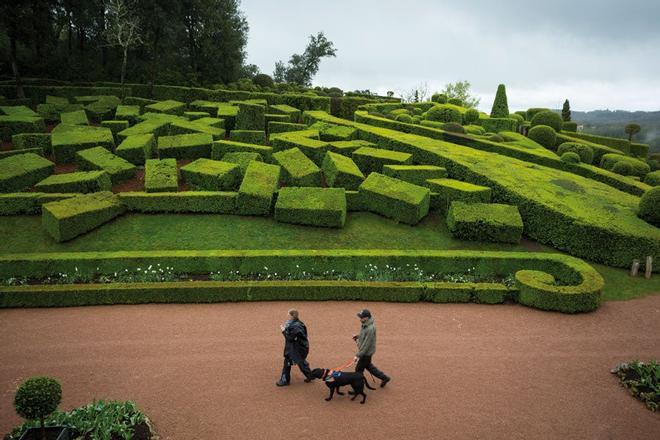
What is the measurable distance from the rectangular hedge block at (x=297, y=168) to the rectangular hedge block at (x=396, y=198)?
7.86ft

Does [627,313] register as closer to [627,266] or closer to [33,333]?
[627,266]

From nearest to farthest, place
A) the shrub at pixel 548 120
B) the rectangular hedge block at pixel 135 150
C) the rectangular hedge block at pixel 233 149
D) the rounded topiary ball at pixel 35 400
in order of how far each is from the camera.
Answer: the rounded topiary ball at pixel 35 400 → the rectangular hedge block at pixel 135 150 → the rectangular hedge block at pixel 233 149 → the shrub at pixel 548 120

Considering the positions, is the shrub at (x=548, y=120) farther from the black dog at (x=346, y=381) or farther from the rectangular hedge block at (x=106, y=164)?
the black dog at (x=346, y=381)

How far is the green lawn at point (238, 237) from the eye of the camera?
15.6 metres

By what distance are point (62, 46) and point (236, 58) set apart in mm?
16977

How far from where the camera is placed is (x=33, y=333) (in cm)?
1091

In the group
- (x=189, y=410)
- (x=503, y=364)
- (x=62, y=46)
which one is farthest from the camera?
(x=62, y=46)

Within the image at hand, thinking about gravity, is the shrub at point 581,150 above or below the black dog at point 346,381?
above

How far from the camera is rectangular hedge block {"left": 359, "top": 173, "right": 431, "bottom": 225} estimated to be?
17.9 metres

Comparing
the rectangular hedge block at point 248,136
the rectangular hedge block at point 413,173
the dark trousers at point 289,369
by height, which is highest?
the rectangular hedge block at point 248,136

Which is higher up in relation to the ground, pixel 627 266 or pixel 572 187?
pixel 572 187

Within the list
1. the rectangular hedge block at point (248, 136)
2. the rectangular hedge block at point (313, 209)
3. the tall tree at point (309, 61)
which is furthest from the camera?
the tall tree at point (309, 61)

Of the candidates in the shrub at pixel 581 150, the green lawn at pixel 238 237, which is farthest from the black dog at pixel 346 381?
the shrub at pixel 581 150

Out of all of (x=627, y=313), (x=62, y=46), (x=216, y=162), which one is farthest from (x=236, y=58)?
(x=627, y=313)
